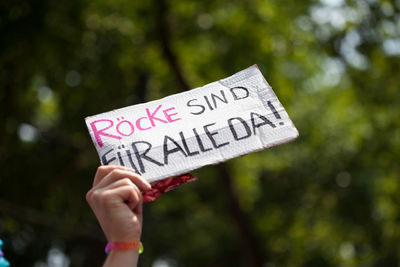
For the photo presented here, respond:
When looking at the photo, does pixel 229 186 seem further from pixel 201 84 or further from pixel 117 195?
pixel 117 195

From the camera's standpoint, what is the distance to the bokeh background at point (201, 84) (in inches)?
291

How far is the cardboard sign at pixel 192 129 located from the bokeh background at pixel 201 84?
370 centimetres

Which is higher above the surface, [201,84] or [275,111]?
[201,84]

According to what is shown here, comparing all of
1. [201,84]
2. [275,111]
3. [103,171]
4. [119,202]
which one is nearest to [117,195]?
[119,202]

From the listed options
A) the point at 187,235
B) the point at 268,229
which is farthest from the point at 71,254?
the point at 268,229

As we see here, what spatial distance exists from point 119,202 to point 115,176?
0.34ft

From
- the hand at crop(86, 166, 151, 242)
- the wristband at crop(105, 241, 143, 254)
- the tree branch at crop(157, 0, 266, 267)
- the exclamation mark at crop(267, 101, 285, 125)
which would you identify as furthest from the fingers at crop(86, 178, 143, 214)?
the tree branch at crop(157, 0, 266, 267)

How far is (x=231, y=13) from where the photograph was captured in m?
7.53

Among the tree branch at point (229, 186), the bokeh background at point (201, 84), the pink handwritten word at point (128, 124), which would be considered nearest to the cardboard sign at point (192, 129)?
the pink handwritten word at point (128, 124)

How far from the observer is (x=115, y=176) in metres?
1.70

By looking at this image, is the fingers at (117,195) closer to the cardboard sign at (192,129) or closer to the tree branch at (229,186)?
the cardboard sign at (192,129)

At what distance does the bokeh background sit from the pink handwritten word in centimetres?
373

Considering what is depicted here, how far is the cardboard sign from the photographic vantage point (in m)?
1.93

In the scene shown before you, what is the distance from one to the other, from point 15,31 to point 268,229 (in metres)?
8.04
